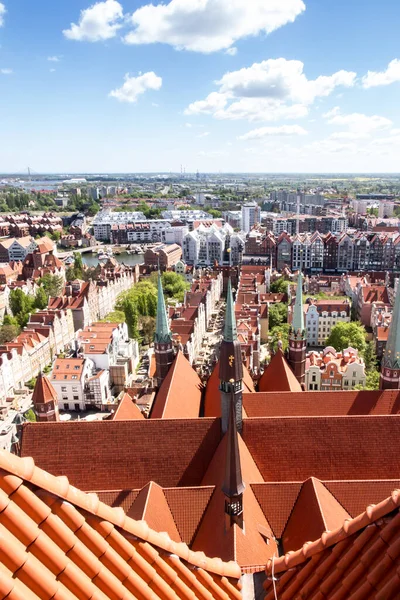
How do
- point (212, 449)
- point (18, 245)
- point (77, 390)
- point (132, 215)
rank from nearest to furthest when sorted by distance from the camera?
point (212, 449) < point (77, 390) < point (18, 245) < point (132, 215)

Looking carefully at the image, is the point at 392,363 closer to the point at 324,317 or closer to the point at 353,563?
the point at 353,563

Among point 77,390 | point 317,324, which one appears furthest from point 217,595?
point 317,324

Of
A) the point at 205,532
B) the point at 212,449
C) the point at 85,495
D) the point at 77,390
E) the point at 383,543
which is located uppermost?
the point at 85,495

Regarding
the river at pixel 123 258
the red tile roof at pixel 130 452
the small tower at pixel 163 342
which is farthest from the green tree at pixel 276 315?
the river at pixel 123 258

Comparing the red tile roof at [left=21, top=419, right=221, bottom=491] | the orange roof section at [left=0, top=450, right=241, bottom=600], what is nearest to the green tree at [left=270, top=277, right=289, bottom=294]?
the red tile roof at [left=21, top=419, right=221, bottom=491]

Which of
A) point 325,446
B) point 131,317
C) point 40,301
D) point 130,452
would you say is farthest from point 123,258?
point 325,446

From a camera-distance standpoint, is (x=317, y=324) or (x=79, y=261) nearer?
(x=317, y=324)

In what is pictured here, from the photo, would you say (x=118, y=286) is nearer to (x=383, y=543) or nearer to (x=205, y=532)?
(x=205, y=532)

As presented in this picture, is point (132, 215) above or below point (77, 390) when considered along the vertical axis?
above
